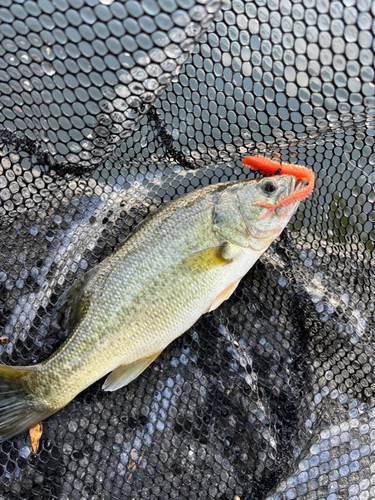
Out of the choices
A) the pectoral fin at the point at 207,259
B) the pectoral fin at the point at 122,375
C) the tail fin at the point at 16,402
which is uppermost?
the pectoral fin at the point at 207,259

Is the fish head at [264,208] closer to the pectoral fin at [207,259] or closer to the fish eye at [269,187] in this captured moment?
the fish eye at [269,187]

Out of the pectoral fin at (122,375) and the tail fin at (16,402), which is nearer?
the tail fin at (16,402)

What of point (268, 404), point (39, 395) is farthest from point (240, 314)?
point (39, 395)

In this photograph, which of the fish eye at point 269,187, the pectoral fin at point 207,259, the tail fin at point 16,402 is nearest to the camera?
the tail fin at point 16,402

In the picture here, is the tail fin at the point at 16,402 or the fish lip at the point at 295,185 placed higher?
the fish lip at the point at 295,185

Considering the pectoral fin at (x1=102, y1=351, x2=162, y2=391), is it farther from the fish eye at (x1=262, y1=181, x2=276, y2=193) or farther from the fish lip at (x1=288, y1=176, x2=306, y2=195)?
the fish lip at (x1=288, y1=176, x2=306, y2=195)

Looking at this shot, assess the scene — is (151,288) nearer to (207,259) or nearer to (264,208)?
(207,259)

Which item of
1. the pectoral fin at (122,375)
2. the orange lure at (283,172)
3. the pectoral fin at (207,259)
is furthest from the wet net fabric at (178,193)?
the pectoral fin at (207,259)
